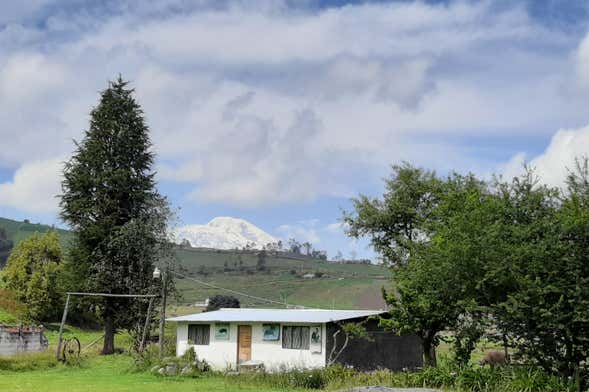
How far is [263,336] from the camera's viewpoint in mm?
30625

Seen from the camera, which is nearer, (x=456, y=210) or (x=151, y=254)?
(x=456, y=210)

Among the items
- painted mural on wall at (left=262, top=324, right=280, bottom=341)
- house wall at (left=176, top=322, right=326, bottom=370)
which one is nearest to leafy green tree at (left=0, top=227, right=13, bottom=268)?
house wall at (left=176, top=322, right=326, bottom=370)

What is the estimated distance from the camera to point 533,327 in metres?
20.9

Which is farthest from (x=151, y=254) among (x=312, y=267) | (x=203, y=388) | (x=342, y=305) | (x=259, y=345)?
(x=312, y=267)

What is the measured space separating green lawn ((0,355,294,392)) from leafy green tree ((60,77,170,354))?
7666mm

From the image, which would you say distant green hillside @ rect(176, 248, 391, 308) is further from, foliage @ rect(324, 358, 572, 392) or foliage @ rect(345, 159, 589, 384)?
foliage @ rect(324, 358, 572, 392)

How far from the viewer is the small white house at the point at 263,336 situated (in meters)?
28.7

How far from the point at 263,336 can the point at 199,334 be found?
3730 mm

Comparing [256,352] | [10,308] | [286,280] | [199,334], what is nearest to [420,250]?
[256,352]

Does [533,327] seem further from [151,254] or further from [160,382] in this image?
[151,254]

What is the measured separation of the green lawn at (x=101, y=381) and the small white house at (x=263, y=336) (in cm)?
342

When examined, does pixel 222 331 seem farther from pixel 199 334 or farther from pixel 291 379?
pixel 291 379

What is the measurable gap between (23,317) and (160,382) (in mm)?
28931

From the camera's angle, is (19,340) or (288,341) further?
(19,340)
